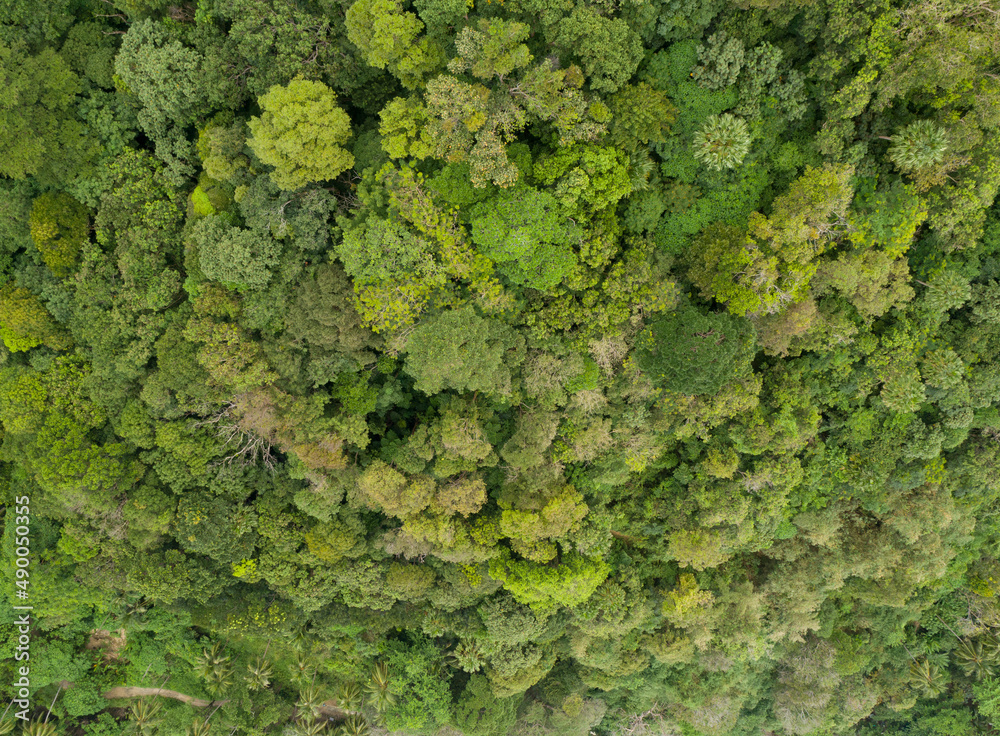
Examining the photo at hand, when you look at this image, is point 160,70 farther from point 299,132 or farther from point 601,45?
point 601,45

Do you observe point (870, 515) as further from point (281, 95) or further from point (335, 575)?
point (281, 95)

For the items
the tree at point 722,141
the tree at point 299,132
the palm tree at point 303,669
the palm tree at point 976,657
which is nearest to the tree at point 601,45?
the tree at point 722,141

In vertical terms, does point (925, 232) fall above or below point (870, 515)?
above

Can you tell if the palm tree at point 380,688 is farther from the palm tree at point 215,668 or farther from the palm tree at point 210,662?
the palm tree at point 210,662

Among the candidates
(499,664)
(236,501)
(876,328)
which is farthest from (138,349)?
(876,328)

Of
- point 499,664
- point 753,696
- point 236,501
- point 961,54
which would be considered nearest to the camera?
point 961,54

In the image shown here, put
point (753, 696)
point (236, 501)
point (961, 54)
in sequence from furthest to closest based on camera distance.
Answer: point (753, 696) → point (236, 501) → point (961, 54)
